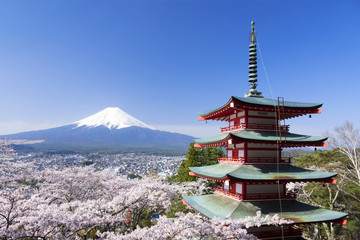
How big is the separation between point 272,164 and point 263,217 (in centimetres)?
330

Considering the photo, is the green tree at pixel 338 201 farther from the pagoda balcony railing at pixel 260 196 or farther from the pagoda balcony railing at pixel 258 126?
the pagoda balcony railing at pixel 258 126

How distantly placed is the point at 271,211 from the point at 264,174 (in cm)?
180

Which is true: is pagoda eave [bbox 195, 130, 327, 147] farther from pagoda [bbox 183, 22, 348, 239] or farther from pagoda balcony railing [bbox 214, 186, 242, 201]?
pagoda balcony railing [bbox 214, 186, 242, 201]

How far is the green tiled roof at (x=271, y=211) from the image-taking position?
33.6 ft

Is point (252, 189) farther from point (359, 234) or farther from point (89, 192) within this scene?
Result: point (359, 234)

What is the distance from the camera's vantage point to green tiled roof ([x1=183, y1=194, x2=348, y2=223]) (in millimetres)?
10227

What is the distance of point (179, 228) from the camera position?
8.07 m

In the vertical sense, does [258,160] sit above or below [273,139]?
below

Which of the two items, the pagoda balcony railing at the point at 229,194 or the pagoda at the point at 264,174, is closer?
the pagoda at the point at 264,174

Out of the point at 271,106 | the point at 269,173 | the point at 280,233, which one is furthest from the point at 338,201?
the point at 271,106

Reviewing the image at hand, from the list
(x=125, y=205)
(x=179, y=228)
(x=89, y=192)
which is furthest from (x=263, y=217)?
(x=89, y=192)

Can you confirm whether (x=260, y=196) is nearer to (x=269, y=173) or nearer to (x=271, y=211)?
(x=271, y=211)

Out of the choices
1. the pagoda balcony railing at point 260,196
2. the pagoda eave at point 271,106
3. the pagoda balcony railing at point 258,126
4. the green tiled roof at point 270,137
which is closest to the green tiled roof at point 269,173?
the pagoda balcony railing at point 260,196

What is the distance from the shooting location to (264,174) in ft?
36.3
